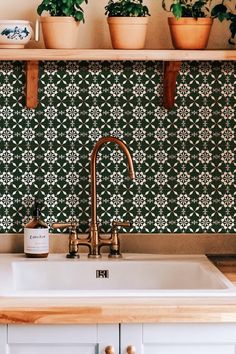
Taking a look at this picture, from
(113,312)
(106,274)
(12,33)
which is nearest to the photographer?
(113,312)

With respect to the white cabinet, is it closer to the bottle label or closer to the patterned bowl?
the bottle label

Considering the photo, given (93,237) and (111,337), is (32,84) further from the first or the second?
(111,337)

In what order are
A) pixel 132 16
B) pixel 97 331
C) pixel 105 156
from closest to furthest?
1. pixel 97 331
2. pixel 132 16
3. pixel 105 156

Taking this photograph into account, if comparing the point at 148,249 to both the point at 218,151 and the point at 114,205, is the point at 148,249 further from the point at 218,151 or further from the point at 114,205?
the point at 218,151

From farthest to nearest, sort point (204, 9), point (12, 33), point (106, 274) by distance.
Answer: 1. point (204, 9)
2. point (106, 274)
3. point (12, 33)

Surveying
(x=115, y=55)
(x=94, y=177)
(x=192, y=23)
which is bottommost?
(x=94, y=177)

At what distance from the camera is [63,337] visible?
266 cm

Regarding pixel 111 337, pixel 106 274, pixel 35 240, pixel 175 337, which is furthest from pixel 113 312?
pixel 35 240

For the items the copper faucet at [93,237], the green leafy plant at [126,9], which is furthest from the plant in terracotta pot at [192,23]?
the copper faucet at [93,237]

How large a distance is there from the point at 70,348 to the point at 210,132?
1.09 metres

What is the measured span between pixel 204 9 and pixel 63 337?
1378mm

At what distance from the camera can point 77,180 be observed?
3402mm

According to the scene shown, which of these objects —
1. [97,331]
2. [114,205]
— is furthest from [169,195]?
[97,331]

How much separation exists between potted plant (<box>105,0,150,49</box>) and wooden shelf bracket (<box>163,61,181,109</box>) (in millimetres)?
154
